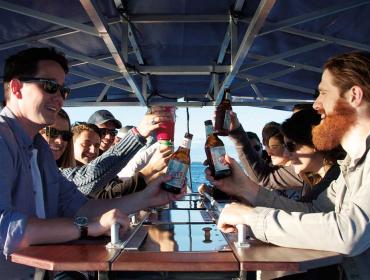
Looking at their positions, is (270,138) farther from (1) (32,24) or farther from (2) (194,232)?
(2) (194,232)

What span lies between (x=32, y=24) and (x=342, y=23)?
2.72 meters

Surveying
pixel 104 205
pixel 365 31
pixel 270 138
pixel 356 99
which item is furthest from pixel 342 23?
pixel 104 205

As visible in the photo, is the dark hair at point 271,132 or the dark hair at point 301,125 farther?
the dark hair at point 271,132

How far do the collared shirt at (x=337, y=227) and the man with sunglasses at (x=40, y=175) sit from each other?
0.56 m

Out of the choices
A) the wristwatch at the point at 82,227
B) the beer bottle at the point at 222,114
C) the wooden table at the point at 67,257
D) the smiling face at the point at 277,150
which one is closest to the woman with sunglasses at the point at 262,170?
the smiling face at the point at 277,150

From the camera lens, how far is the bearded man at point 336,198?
170 cm

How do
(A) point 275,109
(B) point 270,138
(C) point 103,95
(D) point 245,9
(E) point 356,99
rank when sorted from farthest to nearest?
(A) point 275,109, (C) point 103,95, (B) point 270,138, (D) point 245,9, (E) point 356,99

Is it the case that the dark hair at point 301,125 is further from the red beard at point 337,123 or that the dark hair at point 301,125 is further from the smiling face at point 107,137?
the smiling face at point 107,137

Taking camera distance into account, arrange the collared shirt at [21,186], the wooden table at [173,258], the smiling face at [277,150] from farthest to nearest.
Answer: the smiling face at [277,150] < the collared shirt at [21,186] < the wooden table at [173,258]

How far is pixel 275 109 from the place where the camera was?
288 inches

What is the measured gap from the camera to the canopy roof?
4035 millimetres

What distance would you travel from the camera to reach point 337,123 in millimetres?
2148

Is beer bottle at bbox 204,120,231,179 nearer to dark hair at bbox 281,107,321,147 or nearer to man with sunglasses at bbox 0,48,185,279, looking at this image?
man with sunglasses at bbox 0,48,185,279

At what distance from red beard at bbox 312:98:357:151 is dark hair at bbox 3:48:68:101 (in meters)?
1.33
